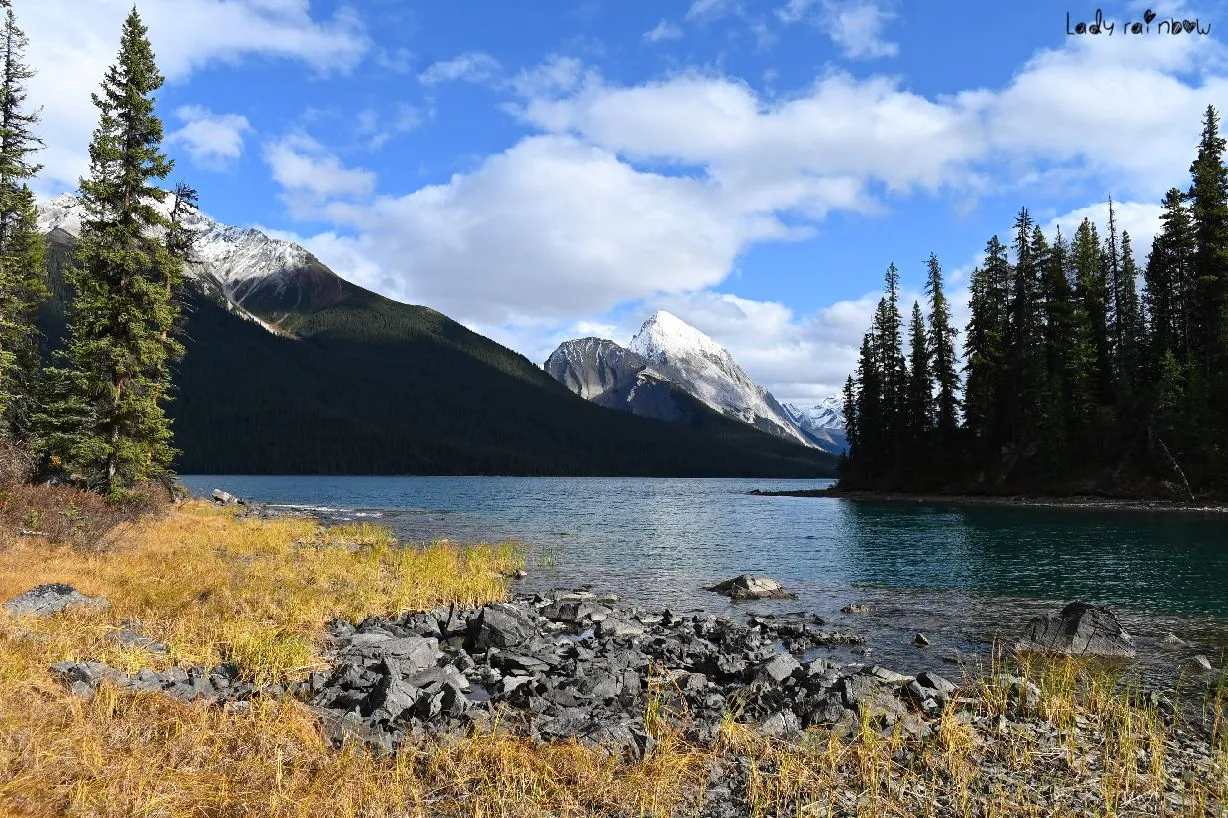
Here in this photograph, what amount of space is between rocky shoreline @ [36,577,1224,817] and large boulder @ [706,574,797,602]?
27.3ft

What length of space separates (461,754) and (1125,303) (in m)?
97.6

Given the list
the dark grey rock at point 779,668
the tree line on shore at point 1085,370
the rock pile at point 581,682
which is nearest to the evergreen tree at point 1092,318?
the tree line on shore at point 1085,370

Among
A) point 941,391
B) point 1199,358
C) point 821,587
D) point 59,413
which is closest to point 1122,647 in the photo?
point 821,587

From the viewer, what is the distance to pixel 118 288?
29.4 metres

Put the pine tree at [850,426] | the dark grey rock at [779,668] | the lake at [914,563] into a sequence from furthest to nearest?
the pine tree at [850,426] < the lake at [914,563] < the dark grey rock at [779,668]

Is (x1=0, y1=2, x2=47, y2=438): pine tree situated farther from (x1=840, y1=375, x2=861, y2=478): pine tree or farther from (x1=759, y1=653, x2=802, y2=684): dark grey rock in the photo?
(x1=840, y1=375, x2=861, y2=478): pine tree

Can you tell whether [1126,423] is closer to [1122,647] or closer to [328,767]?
[1122,647]

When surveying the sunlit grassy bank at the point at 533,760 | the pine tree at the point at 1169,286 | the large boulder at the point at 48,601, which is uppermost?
the pine tree at the point at 1169,286

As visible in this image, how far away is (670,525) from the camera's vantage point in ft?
197

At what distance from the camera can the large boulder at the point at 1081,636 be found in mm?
17125

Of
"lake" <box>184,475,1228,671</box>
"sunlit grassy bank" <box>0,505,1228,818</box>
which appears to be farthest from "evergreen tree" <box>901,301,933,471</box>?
"sunlit grassy bank" <box>0,505,1228,818</box>

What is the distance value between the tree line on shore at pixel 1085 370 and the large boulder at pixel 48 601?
83.6 meters

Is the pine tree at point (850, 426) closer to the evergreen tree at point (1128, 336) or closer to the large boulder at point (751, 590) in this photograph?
the evergreen tree at point (1128, 336)

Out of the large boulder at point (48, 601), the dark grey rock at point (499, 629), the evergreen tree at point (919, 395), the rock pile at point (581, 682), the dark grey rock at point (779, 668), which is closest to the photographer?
the rock pile at point (581, 682)
